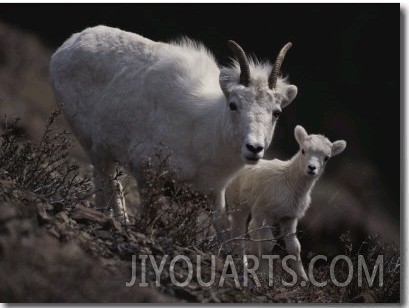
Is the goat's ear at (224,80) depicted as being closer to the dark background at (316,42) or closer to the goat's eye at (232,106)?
the goat's eye at (232,106)

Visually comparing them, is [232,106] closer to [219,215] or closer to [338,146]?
[219,215]

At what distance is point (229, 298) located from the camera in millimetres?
4992

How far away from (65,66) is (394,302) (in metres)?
3.36

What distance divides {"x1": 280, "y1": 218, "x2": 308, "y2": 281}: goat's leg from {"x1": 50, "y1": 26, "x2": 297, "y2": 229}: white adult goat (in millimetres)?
875

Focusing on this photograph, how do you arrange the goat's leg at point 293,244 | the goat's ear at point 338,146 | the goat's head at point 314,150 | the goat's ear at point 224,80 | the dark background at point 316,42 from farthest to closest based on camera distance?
1. the goat's ear at point 338,146
2. the goat's head at point 314,150
3. the goat's leg at point 293,244
4. the dark background at point 316,42
5. the goat's ear at point 224,80

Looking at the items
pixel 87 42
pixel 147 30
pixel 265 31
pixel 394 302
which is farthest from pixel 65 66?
pixel 394 302

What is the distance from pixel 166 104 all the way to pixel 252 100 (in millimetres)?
832

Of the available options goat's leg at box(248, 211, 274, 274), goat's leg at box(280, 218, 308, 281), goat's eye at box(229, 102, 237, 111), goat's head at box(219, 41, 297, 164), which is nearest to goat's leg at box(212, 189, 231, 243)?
goat's leg at box(248, 211, 274, 274)

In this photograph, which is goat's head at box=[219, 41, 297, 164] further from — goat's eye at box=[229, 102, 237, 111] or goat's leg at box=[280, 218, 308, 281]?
goat's leg at box=[280, 218, 308, 281]

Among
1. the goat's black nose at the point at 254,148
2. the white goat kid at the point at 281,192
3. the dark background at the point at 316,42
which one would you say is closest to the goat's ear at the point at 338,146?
the white goat kid at the point at 281,192

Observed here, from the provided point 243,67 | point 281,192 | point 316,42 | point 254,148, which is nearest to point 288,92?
point 243,67

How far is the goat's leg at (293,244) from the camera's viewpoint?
646 cm

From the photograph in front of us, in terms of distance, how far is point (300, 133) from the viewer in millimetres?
6793

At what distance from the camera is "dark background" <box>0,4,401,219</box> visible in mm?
6059
